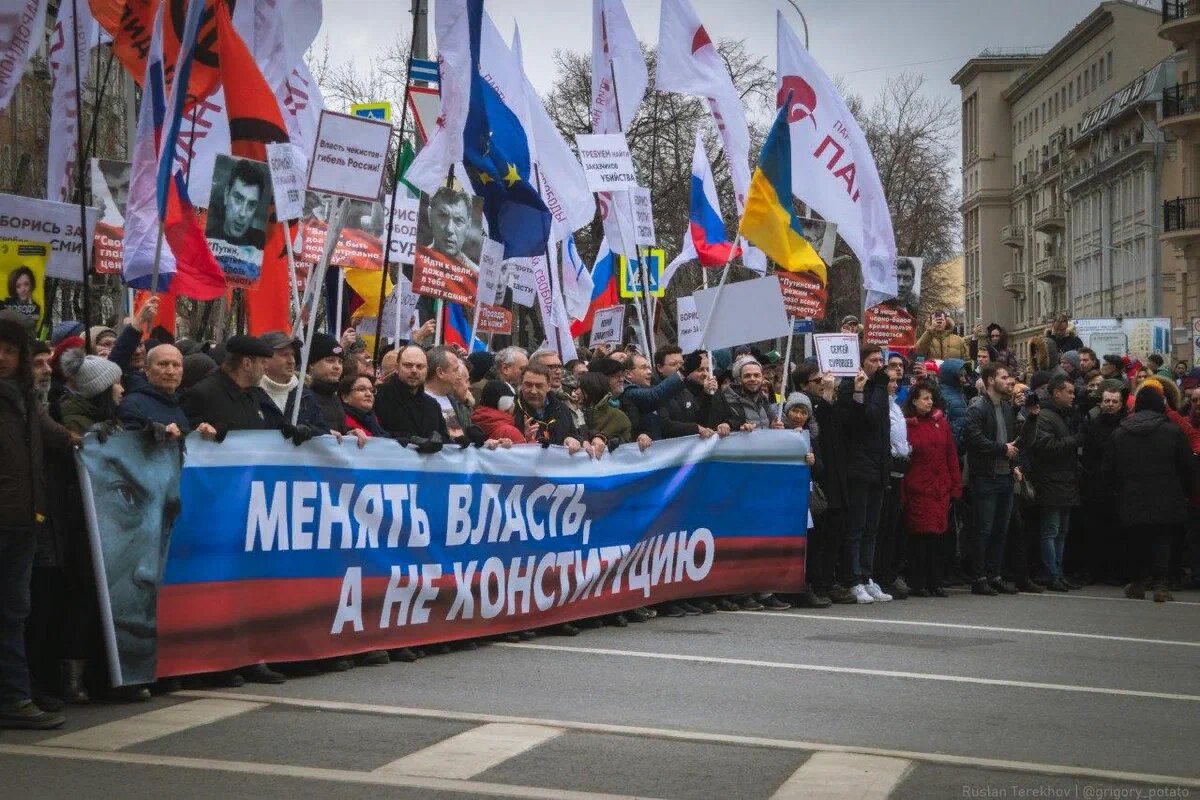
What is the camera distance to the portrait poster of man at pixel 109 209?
1570cm

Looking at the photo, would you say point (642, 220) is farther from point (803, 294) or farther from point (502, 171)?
point (502, 171)

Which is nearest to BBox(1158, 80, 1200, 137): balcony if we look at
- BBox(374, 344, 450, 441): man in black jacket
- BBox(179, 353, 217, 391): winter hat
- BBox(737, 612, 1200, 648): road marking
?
BBox(737, 612, 1200, 648): road marking

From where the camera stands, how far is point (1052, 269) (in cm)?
10181

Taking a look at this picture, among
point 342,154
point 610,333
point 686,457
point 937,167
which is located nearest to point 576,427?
point 686,457

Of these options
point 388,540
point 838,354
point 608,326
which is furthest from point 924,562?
point 608,326

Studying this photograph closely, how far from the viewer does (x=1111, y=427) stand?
17641 millimetres

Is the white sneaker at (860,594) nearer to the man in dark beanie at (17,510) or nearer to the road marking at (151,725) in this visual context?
the road marking at (151,725)

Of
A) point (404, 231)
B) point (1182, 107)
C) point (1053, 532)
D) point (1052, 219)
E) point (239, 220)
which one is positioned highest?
point (1182, 107)

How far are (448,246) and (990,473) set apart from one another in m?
5.15

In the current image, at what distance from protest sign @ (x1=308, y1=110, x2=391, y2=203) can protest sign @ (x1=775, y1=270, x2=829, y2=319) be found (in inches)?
215

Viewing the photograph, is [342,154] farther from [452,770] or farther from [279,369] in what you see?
[452,770]

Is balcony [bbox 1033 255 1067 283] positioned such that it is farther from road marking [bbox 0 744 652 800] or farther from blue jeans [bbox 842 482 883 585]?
road marking [bbox 0 744 652 800]

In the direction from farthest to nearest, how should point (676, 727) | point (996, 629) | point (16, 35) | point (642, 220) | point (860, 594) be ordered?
1. point (642, 220)
2. point (860, 594)
3. point (996, 629)
4. point (16, 35)
5. point (676, 727)

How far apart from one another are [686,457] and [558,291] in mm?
5271
